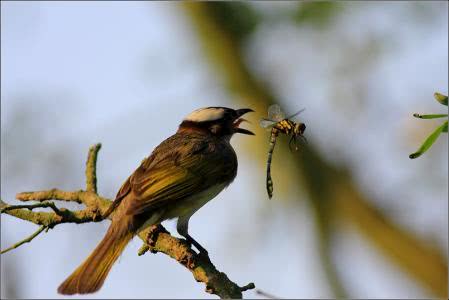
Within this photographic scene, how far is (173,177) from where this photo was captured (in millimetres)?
6961

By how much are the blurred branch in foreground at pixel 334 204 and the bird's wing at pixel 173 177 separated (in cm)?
588

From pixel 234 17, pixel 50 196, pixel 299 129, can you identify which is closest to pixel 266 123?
pixel 299 129

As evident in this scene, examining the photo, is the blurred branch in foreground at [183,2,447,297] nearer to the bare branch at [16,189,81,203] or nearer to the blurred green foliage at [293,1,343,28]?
the blurred green foliage at [293,1,343,28]

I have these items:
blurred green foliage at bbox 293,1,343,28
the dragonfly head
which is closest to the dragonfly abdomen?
the dragonfly head

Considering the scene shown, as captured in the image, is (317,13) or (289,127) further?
(317,13)

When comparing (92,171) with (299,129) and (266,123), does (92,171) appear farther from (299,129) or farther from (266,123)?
(299,129)

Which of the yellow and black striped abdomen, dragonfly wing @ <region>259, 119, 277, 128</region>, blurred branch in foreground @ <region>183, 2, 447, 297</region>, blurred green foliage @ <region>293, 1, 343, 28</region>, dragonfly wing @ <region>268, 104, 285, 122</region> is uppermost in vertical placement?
blurred green foliage @ <region>293, 1, 343, 28</region>

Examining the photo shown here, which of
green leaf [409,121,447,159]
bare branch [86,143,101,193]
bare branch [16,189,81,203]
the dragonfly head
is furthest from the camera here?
bare branch [86,143,101,193]

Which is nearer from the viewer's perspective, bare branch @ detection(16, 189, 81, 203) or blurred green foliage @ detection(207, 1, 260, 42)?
bare branch @ detection(16, 189, 81, 203)

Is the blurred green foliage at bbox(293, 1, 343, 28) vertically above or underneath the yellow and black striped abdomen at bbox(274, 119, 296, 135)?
above

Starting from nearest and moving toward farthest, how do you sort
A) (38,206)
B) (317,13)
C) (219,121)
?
(38,206) → (219,121) → (317,13)

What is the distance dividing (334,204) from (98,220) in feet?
24.9

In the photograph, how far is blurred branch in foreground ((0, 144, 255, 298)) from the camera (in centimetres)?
564

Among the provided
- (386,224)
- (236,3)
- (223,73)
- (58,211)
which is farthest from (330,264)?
(58,211)
